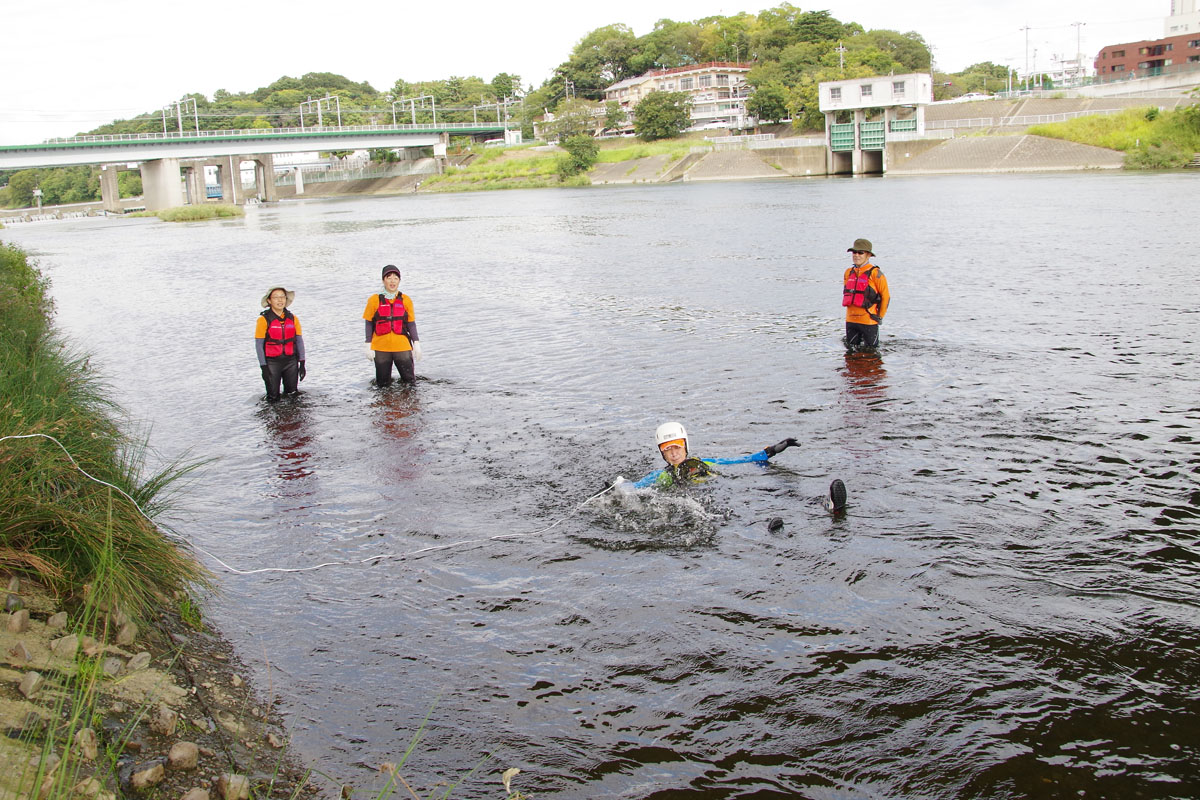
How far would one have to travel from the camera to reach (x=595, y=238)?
144 feet

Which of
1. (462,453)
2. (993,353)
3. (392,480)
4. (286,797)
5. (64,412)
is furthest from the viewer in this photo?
(993,353)

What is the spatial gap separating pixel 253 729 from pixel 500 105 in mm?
184430

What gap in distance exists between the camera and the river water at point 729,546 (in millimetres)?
5734

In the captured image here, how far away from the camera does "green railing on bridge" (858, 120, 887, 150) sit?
96.6 m

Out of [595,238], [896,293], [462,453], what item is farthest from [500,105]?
[462,453]

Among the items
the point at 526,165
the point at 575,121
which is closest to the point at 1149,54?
the point at 575,121

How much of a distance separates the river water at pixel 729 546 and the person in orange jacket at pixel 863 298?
2.02ft

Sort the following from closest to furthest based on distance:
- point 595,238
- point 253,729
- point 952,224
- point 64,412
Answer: point 253,729 → point 64,412 → point 952,224 → point 595,238

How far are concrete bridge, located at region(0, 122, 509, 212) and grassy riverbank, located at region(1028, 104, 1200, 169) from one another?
274 ft

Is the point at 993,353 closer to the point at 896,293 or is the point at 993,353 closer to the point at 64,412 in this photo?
the point at 896,293

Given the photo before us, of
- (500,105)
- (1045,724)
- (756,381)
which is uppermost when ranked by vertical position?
(500,105)

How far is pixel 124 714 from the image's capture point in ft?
15.9

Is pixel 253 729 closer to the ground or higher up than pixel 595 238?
closer to the ground

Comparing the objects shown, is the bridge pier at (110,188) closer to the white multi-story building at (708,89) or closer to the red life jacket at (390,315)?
the white multi-story building at (708,89)
